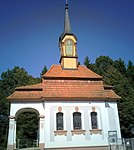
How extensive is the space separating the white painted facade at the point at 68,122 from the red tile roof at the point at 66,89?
72cm

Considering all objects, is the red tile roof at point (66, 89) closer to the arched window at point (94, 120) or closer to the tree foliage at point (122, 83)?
the arched window at point (94, 120)

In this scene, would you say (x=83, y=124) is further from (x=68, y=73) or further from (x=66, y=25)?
(x=66, y=25)

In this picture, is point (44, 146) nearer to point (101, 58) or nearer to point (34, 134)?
point (34, 134)

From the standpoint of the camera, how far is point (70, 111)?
21266 millimetres

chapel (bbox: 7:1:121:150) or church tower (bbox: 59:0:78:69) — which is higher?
church tower (bbox: 59:0:78:69)

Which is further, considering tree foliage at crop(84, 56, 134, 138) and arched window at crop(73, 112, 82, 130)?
tree foliage at crop(84, 56, 134, 138)

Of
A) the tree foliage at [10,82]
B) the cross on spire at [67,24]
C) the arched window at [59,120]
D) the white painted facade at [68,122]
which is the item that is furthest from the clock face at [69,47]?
the tree foliage at [10,82]

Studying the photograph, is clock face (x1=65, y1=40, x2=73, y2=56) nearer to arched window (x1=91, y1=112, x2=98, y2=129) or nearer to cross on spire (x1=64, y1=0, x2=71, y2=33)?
cross on spire (x1=64, y1=0, x2=71, y2=33)

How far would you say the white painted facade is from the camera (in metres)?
19.9

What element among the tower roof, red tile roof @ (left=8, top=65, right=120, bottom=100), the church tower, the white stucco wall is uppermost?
the tower roof

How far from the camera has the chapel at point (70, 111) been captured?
790 inches

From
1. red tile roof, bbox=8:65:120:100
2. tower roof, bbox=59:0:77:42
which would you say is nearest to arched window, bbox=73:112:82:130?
red tile roof, bbox=8:65:120:100

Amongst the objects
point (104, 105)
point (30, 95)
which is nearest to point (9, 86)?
point (30, 95)

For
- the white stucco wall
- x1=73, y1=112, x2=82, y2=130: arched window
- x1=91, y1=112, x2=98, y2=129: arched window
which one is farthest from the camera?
x1=91, y1=112, x2=98, y2=129: arched window
